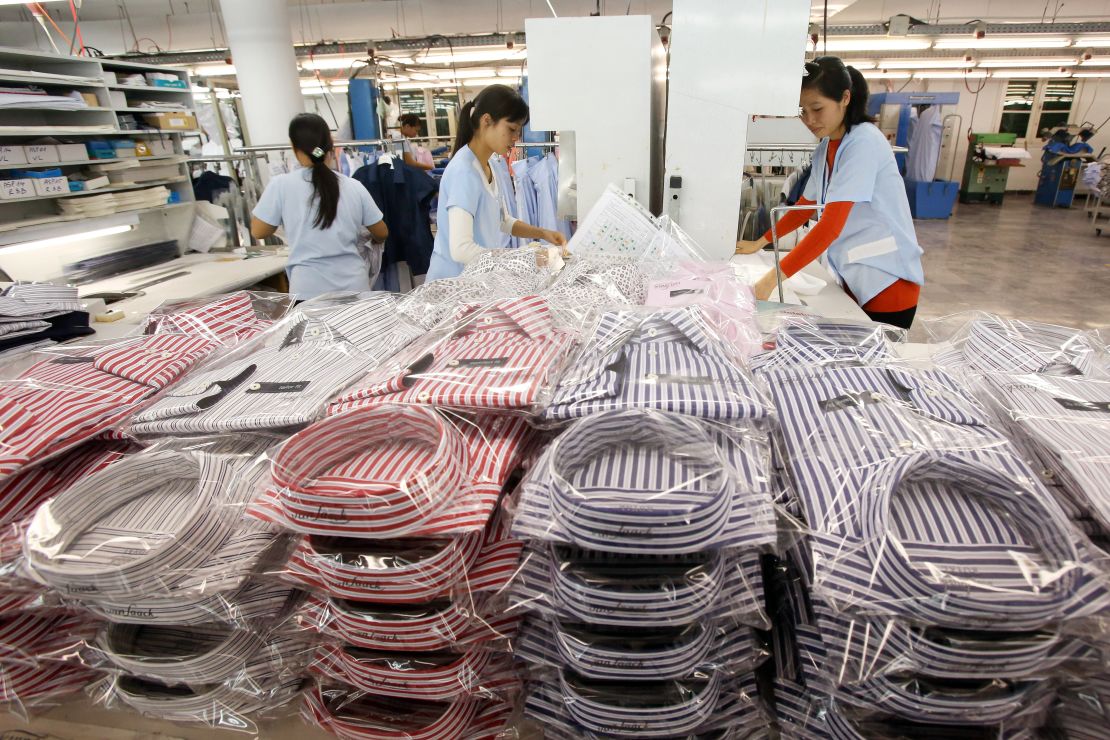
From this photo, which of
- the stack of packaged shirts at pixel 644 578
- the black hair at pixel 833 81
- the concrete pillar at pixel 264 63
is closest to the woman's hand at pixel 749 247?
the black hair at pixel 833 81

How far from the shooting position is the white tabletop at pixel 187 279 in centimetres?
325

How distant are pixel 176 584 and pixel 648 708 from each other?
0.74 m

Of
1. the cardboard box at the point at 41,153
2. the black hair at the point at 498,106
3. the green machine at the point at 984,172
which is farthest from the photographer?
the green machine at the point at 984,172

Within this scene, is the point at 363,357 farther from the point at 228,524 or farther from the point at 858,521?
the point at 858,521

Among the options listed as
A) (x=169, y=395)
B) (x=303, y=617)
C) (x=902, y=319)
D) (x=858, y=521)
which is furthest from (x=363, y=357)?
(x=902, y=319)

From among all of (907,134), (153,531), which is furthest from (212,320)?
(907,134)

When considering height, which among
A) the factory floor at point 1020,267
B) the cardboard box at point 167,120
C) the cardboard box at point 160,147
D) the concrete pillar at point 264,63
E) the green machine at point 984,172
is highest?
the concrete pillar at point 264,63

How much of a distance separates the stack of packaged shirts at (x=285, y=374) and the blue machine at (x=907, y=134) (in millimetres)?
13067

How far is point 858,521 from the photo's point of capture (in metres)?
0.81

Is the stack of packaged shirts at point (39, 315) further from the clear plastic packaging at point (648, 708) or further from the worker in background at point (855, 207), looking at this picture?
the worker in background at point (855, 207)

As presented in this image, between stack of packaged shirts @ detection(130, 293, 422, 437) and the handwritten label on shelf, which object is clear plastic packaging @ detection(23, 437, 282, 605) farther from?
the handwritten label on shelf

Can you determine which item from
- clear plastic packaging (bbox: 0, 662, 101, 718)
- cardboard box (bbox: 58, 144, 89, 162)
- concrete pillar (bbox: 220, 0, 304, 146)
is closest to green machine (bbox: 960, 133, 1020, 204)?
concrete pillar (bbox: 220, 0, 304, 146)

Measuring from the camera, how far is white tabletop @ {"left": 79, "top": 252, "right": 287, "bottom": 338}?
325cm

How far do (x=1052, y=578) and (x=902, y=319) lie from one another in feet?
7.24
